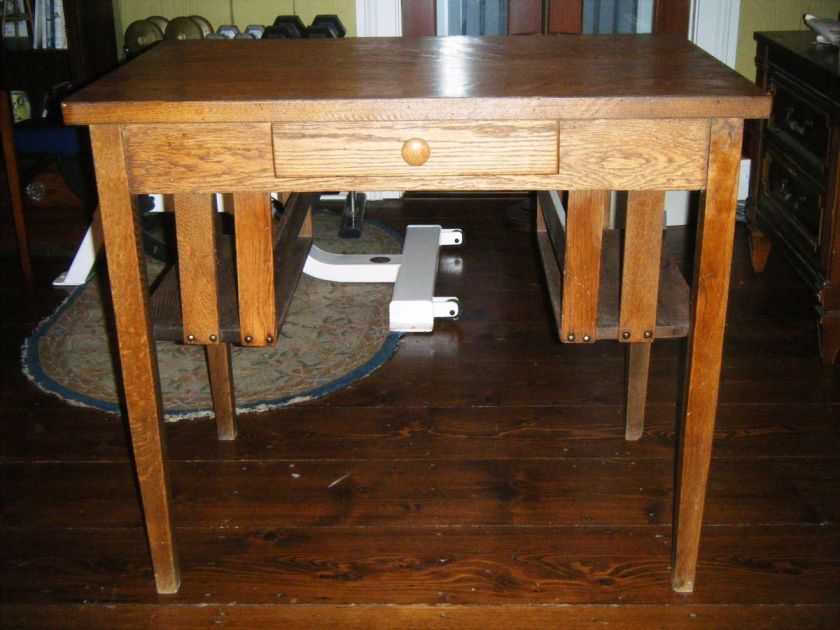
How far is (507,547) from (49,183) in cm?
235

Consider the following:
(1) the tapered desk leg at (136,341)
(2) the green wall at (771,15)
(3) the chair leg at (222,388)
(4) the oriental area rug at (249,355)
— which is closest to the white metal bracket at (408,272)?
(4) the oriental area rug at (249,355)

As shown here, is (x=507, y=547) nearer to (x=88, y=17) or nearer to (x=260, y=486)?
(x=260, y=486)

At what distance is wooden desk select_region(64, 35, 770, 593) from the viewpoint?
48.4 inches

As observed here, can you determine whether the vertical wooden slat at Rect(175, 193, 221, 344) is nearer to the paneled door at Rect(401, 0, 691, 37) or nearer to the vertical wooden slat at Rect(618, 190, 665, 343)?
the vertical wooden slat at Rect(618, 190, 665, 343)

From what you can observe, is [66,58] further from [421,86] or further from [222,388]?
[421,86]

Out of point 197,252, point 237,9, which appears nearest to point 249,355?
point 197,252

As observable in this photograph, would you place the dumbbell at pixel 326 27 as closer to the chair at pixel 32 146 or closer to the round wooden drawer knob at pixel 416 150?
the chair at pixel 32 146

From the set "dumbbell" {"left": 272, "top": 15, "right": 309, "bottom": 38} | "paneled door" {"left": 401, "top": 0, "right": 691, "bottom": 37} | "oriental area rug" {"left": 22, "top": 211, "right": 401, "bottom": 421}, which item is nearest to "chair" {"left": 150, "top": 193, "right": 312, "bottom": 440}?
"oriental area rug" {"left": 22, "top": 211, "right": 401, "bottom": 421}

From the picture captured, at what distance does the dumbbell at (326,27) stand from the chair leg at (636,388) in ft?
5.38

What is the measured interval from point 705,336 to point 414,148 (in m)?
0.47

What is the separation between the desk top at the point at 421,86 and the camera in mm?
1226

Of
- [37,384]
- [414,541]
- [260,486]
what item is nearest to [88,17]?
[37,384]

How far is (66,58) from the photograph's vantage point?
323 cm

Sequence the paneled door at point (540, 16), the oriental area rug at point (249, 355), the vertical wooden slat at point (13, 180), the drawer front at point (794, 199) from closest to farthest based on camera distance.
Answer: the oriental area rug at point (249, 355)
the drawer front at point (794, 199)
the vertical wooden slat at point (13, 180)
the paneled door at point (540, 16)
